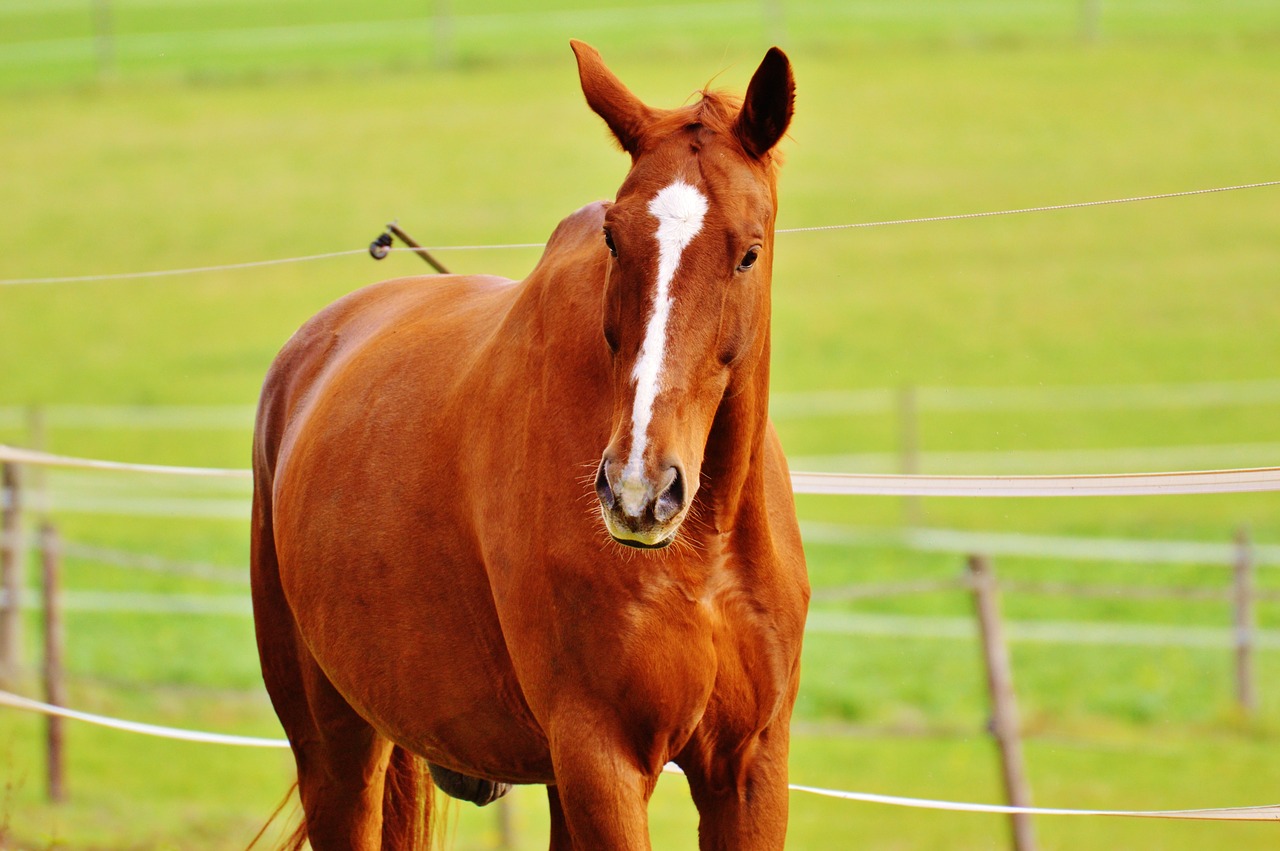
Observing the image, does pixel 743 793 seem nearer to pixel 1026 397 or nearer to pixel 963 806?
pixel 963 806

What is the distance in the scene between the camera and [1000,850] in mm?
6797

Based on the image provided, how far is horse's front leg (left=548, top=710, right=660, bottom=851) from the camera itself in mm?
2502

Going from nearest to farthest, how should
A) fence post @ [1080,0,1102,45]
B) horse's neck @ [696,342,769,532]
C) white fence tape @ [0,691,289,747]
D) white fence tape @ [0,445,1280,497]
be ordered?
horse's neck @ [696,342,769,532]
white fence tape @ [0,445,1280,497]
white fence tape @ [0,691,289,747]
fence post @ [1080,0,1102,45]

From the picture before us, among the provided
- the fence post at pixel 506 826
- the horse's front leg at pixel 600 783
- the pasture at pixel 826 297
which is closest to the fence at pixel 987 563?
the pasture at pixel 826 297

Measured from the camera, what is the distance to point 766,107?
8.08 feet

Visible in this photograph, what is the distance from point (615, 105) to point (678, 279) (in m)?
0.39

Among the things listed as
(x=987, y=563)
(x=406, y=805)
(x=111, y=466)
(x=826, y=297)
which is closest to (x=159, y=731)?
(x=111, y=466)

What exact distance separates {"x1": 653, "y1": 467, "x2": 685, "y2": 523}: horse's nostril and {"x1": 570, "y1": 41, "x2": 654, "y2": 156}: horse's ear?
0.62 metres

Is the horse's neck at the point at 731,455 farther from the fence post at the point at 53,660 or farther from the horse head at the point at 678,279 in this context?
the fence post at the point at 53,660

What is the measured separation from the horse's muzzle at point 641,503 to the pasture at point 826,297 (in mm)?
715

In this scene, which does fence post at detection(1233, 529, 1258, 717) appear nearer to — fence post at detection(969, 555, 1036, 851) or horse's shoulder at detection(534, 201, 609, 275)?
fence post at detection(969, 555, 1036, 851)

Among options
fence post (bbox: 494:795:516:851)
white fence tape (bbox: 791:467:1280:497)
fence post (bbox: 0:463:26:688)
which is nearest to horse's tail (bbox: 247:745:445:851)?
white fence tape (bbox: 791:467:1280:497)

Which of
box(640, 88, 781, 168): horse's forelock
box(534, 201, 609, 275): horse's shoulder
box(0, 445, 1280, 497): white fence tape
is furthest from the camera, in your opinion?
box(0, 445, 1280, 497): white fence tape

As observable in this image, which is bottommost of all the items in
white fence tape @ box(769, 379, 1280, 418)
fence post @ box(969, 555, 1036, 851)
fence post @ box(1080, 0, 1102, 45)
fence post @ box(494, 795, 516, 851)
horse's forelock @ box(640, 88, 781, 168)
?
fence post @ box(494, 795, 516, 851)
